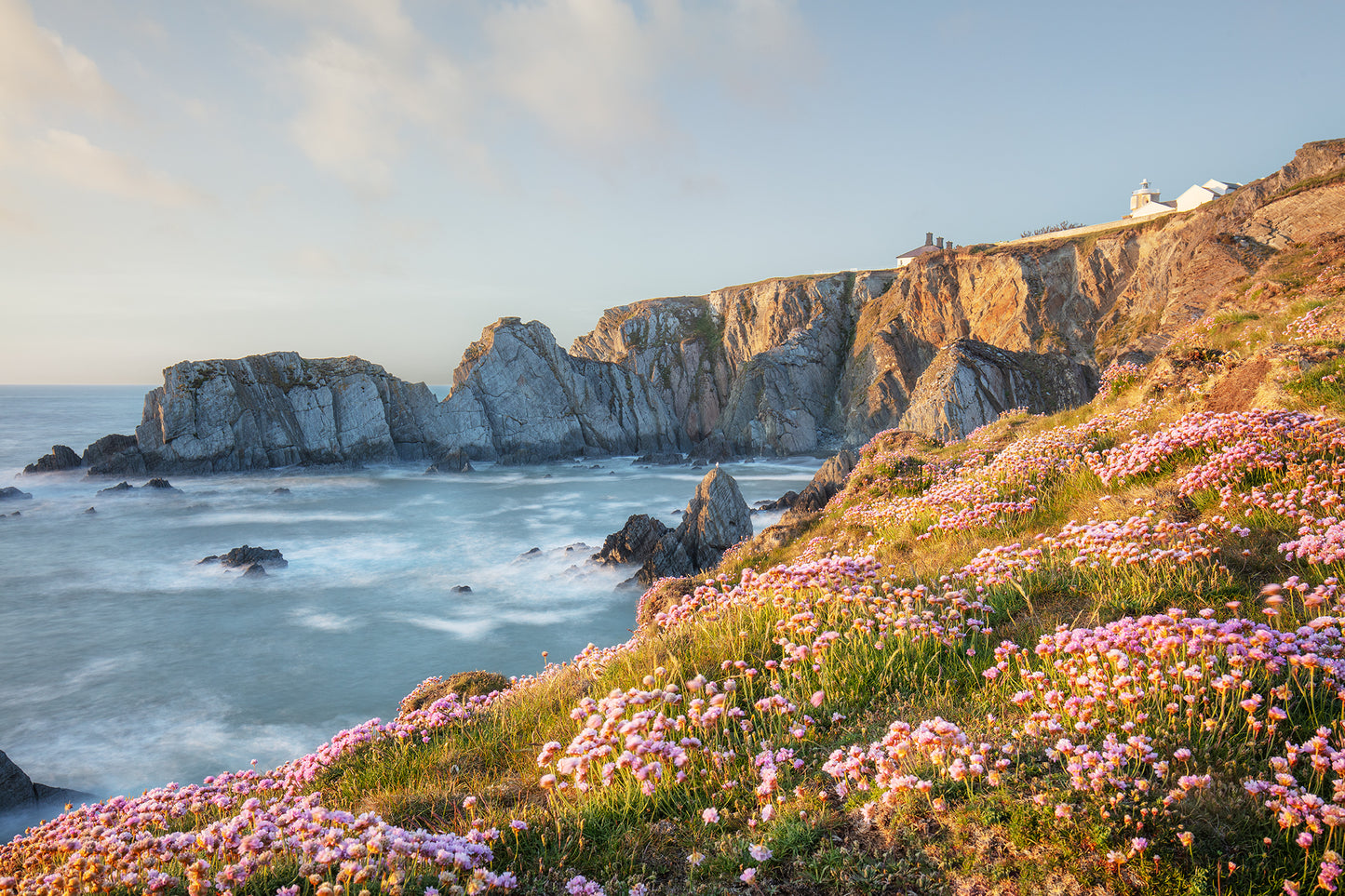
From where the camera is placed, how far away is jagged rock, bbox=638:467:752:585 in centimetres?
2520

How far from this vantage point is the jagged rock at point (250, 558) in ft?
104

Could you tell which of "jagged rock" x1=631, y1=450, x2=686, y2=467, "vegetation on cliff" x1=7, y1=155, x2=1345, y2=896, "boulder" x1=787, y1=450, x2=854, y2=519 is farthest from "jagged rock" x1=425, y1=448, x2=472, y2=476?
"vegetation on cliff" x1=7, y1=155, x2=1345, y2=896

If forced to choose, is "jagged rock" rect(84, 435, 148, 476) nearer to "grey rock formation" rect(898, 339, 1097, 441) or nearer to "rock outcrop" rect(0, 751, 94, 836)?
"rock outcrop" rect(0, 751, 94, 836)

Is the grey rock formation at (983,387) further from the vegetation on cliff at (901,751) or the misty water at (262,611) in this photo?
the vegetation on cliff at (901,751)

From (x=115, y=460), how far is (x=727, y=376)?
211 ft

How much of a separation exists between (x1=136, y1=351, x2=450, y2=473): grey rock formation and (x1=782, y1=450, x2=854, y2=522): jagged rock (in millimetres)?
53499

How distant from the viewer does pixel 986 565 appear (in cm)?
664

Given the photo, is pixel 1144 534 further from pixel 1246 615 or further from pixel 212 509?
pixel 212 509

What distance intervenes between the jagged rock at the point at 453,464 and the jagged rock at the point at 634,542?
37572 mm

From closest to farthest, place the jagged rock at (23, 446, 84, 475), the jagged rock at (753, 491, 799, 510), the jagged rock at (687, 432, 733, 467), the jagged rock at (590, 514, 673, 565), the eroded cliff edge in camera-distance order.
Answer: the jagged rock at (590, 514, 673, 565)
the jagged rock at (753, 491, 799, 510)
the eroded cliff edge
the jagged rock at (23, 446, 84, 475)
the jagged rock at (687, 432, 733, 467)

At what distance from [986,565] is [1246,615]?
2114mm

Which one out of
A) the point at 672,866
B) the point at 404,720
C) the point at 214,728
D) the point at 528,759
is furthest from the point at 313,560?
the point at 672,866

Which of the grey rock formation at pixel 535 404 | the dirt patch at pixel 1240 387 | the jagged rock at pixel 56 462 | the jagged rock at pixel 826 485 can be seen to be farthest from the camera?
the grey rock formation at pixel 535 404

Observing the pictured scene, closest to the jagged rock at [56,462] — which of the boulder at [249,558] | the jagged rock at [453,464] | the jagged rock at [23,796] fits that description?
the jagged rock at [453,464]
